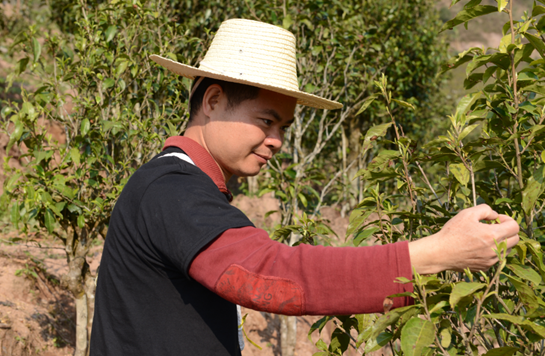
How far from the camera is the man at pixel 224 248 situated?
944 millimetres

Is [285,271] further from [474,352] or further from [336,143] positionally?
[336,143]

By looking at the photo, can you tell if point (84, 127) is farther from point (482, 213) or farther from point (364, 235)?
point (482, 213)

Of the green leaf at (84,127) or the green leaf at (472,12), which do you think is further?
the green leaf at (84,127)

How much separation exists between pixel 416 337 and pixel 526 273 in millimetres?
361

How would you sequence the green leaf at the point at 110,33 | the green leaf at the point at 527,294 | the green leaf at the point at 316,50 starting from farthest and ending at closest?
the green leaf at the point at 316,50
the green leaf at the point at 110,33
the green leaf at the point at 527,294

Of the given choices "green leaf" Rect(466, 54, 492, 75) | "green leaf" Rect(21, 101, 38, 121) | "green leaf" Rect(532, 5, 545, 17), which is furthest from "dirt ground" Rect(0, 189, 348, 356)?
"green leaf" Rect(532, 5, 545, 17)

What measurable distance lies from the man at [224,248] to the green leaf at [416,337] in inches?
2.3

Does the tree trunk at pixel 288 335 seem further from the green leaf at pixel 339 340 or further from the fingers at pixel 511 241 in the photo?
the fingers at pixel 511 241

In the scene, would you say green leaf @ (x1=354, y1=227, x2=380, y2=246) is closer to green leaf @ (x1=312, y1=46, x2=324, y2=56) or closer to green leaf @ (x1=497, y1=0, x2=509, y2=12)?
green leaf @ (x1=497, y1=0, x2=509, y2=12)

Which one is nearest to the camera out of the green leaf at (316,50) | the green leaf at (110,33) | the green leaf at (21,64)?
the green leaf at (21,64)

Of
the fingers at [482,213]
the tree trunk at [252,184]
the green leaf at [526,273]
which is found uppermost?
the fingers at [482,213]

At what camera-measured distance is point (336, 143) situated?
11445 millimetres

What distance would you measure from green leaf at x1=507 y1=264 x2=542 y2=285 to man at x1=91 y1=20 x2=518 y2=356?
0.12 m

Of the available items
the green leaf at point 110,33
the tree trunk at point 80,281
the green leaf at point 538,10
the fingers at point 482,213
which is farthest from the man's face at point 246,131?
the tree trunk at point 80,281
